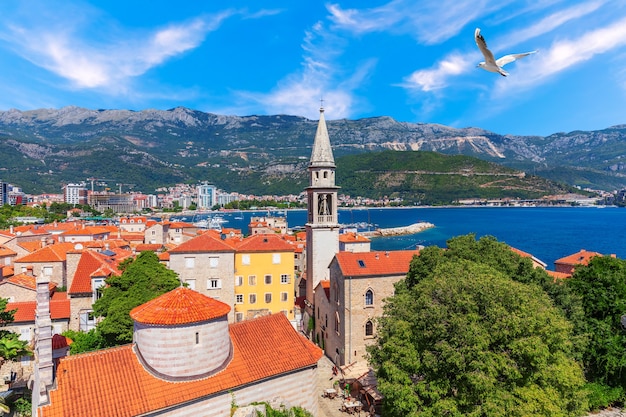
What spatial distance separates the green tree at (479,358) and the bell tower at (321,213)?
17.5 metres

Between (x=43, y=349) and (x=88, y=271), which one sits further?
(x=88, y=271)

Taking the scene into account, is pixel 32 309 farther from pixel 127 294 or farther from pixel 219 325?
pixel 219 325

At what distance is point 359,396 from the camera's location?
22.9m

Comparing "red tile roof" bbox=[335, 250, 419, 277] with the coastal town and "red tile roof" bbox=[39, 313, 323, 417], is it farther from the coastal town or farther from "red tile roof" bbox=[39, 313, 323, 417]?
"red tile roof" bbox=[39, 313, 323, 417]

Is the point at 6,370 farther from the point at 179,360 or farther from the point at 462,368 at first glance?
the point at 462,368

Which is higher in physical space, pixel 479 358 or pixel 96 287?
pixel 479 358

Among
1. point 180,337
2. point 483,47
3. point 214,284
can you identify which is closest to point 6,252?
point 214,284

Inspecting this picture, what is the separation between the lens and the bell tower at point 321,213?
34.2 meters

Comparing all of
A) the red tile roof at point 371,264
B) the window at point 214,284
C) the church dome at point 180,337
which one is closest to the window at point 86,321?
the window at point 214,284

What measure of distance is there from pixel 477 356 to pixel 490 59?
1126cm

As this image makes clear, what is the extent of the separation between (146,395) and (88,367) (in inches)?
87.8

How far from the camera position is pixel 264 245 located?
3788cm

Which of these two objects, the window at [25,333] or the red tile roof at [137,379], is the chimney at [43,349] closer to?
the red tile roof at [137,379]

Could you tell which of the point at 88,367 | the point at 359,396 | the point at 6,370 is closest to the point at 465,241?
the point at 359,396
